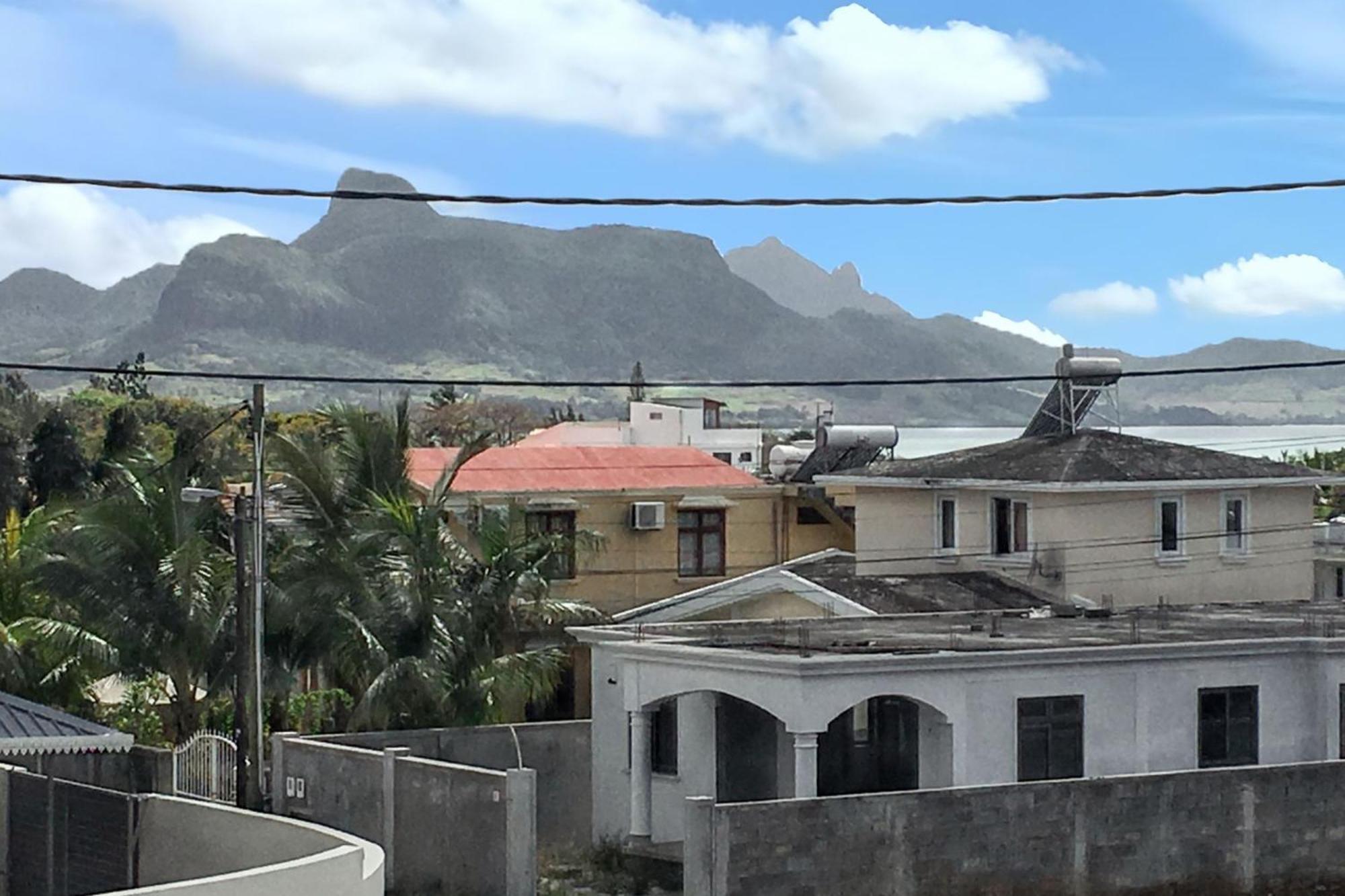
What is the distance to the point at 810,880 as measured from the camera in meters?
22.5

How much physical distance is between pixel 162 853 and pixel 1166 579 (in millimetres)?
23326

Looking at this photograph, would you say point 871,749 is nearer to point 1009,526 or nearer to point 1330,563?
point 1009,526

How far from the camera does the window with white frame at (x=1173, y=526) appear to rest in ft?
126

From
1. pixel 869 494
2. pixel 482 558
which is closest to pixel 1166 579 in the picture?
pixel 869 494

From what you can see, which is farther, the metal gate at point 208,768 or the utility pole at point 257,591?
the metal gate at point 208,768

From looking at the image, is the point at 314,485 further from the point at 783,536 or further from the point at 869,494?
the point at 783,536

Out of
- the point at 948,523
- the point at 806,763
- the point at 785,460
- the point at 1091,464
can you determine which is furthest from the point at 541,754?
the point at 785,460

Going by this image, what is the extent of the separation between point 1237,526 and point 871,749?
13.4 metres

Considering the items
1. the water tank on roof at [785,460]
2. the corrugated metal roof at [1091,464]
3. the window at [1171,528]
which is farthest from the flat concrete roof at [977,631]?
the water tank on roof at [785,460]

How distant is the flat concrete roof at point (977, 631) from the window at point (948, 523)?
21.5 ft

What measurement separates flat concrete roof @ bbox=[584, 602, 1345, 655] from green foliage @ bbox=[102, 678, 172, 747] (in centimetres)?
907

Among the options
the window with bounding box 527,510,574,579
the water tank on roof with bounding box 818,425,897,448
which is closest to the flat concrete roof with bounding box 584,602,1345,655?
the window with bounding box 527,510,574,579

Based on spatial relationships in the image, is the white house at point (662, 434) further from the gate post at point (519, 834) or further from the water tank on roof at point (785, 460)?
the gate post at point (519, 834)

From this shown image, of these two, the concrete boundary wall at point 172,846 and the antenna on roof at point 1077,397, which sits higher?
the antenna on roof at point 1077,397
